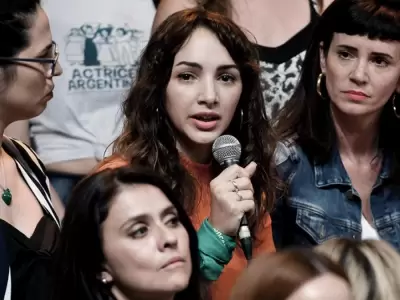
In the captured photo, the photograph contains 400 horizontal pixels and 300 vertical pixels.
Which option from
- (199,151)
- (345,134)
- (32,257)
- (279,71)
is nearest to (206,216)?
(199,151)

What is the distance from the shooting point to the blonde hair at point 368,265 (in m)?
1.50

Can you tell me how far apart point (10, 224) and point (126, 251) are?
1.16 ft

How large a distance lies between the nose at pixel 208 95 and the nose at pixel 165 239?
438 mm

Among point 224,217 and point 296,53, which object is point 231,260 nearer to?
point 224,217

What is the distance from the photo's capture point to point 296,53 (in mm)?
2617

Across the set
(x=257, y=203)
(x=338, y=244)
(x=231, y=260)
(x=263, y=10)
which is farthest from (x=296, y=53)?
(x=338, y=244)

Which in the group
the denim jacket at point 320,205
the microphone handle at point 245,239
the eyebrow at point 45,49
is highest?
the eyebrow at point 45,49

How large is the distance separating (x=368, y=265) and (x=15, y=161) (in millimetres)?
816

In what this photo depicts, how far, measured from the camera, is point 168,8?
8.27 ft

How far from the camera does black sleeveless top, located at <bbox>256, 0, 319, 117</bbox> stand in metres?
2.53

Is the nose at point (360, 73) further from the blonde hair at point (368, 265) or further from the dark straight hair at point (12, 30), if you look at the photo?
the dark straight hair at point (12, 30)

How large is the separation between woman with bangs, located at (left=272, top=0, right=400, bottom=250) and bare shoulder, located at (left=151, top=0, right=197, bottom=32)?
0.37 metres

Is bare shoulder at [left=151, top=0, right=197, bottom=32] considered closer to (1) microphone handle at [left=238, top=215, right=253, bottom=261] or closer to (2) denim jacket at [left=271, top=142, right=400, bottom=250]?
(2) denim jacket at [left=271, top=142, right=400, bottom=250]

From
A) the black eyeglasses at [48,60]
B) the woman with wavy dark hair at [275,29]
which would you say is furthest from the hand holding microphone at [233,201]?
the woman with wavy dark hair at [275,29]
